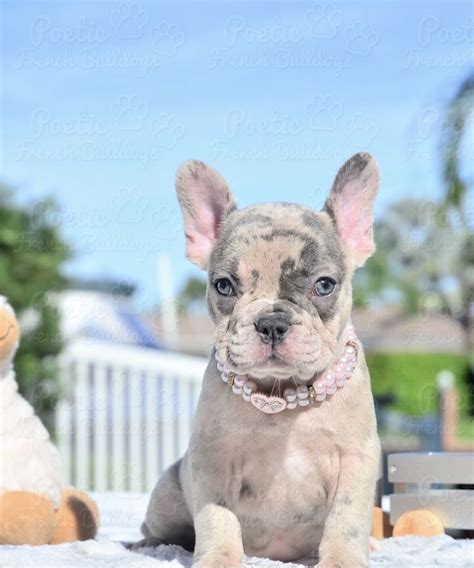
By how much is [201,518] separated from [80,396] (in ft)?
17.4

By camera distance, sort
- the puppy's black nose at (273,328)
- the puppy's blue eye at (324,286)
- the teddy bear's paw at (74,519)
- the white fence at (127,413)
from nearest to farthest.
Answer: the puppy's black nose at (273,328) < the puppy's blue eye at (324,286) < the teddy bear's paw at (74,519) < the white fence at (127,413)

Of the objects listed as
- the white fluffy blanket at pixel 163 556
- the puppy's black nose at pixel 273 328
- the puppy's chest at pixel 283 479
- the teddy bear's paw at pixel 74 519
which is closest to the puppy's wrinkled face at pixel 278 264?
the puppy's black nose at pixel 273 328

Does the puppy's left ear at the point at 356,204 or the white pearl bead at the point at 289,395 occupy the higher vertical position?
the puppy's left ear at the point at 356,204

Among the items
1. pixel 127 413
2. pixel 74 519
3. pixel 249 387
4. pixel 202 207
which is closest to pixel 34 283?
pixel 127 413

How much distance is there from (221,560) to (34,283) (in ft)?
19.8

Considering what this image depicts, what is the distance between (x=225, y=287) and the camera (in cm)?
264

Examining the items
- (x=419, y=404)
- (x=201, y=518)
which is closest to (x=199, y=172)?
(x=201, y=518)

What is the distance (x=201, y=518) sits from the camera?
2652mm

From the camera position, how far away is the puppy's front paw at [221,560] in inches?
98.6

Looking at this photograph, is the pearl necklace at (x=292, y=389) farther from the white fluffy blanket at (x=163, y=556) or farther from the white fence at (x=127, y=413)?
the white fence at (x=127, y=413)

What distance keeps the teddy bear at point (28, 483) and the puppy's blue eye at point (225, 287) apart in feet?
3.33

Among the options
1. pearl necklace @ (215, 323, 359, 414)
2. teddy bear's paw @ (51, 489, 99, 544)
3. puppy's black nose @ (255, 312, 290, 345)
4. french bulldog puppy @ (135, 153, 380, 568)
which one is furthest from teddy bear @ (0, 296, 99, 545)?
puppy's black nose @ (255, 312, 290, 345)

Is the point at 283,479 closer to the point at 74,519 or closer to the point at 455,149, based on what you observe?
the point at 74,519

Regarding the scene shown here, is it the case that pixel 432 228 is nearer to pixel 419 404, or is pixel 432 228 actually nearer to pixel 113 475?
pixel 419 404
